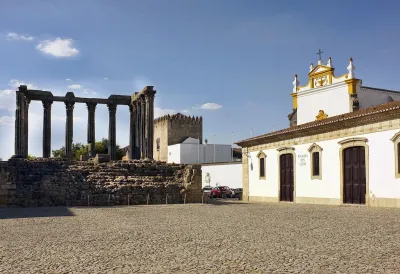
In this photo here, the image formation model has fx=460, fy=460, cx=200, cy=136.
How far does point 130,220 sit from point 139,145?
2476 centimetres

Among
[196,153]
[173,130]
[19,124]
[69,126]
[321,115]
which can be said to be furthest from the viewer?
[173,130]

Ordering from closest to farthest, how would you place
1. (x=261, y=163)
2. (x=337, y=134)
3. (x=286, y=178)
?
(x=337, y=134), (x=286, y=178), (x=261, y=163)

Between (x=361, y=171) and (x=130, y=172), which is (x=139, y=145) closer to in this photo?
(x=130, y=172)

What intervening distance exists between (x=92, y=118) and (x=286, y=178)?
18316 millimetres

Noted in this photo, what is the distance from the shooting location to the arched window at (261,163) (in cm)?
3013

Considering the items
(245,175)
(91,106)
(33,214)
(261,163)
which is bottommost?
(33,214)

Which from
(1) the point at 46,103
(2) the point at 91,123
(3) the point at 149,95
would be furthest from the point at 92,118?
(3) the point at 149,95

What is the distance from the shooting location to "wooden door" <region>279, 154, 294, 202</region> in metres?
27.2

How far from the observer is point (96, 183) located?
2533cm

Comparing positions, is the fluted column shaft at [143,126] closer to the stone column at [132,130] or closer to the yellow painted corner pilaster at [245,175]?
the stone column at [132,130]

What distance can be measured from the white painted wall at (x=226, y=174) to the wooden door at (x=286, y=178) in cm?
1413

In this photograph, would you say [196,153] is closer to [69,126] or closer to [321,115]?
[69,126]

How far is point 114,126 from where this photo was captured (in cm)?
3881

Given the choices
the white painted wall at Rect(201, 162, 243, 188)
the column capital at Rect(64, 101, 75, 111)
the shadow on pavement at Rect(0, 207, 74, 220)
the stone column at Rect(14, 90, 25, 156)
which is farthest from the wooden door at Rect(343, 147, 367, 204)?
the stone column at Rect(14, 90, 25, 156)
